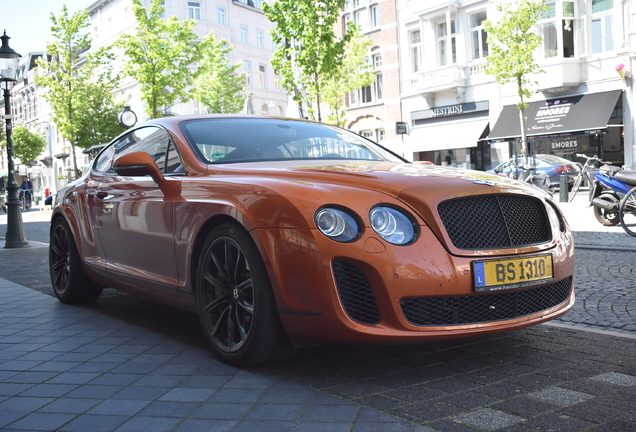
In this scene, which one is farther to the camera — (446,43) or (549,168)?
(446,43)

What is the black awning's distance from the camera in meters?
23.5

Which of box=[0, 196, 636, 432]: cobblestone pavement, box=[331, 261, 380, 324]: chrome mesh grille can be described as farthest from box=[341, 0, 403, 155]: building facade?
box=[331, 261, 380, 324]: chrome mesh grille

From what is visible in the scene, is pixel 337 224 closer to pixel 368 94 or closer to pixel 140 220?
pixel 140 220

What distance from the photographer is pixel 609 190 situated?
10.8m

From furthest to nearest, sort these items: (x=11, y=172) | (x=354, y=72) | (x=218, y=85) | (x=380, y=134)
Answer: (x=218, y=85), (x=380, y=134), (x=354, y=72), (x=11, y=172)

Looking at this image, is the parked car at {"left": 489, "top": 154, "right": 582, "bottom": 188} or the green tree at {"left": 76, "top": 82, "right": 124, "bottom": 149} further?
the green tree at {"left": 76, "top": 82, "right": 124, "bottom": 149}

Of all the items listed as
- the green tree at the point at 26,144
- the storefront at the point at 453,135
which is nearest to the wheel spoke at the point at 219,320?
the storefront at the point at 453,135

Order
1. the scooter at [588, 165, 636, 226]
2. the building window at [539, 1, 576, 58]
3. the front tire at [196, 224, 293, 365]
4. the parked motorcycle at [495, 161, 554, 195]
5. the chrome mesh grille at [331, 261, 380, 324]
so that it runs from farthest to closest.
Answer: the building window at [539, 1, 576, 58] < the parked motorcycle at [495, 161, 554, 195] < the scooter at [588, 165, 636, 226] < the front tire at [196, 224, 293, 365] < the chrome mesh grille at [331, 261, 380, 324]

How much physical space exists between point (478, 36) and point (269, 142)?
26.1m

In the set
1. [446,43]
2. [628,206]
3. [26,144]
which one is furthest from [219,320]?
[26,144]

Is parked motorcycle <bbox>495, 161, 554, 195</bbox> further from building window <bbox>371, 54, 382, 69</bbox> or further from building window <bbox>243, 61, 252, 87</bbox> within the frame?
building window <bbox>243, 61, 252, 87</bbox>

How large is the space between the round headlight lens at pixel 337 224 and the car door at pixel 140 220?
4.21 ft

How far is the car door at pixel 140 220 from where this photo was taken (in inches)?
164

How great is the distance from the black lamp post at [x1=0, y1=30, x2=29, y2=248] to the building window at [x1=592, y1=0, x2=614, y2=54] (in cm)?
1948
